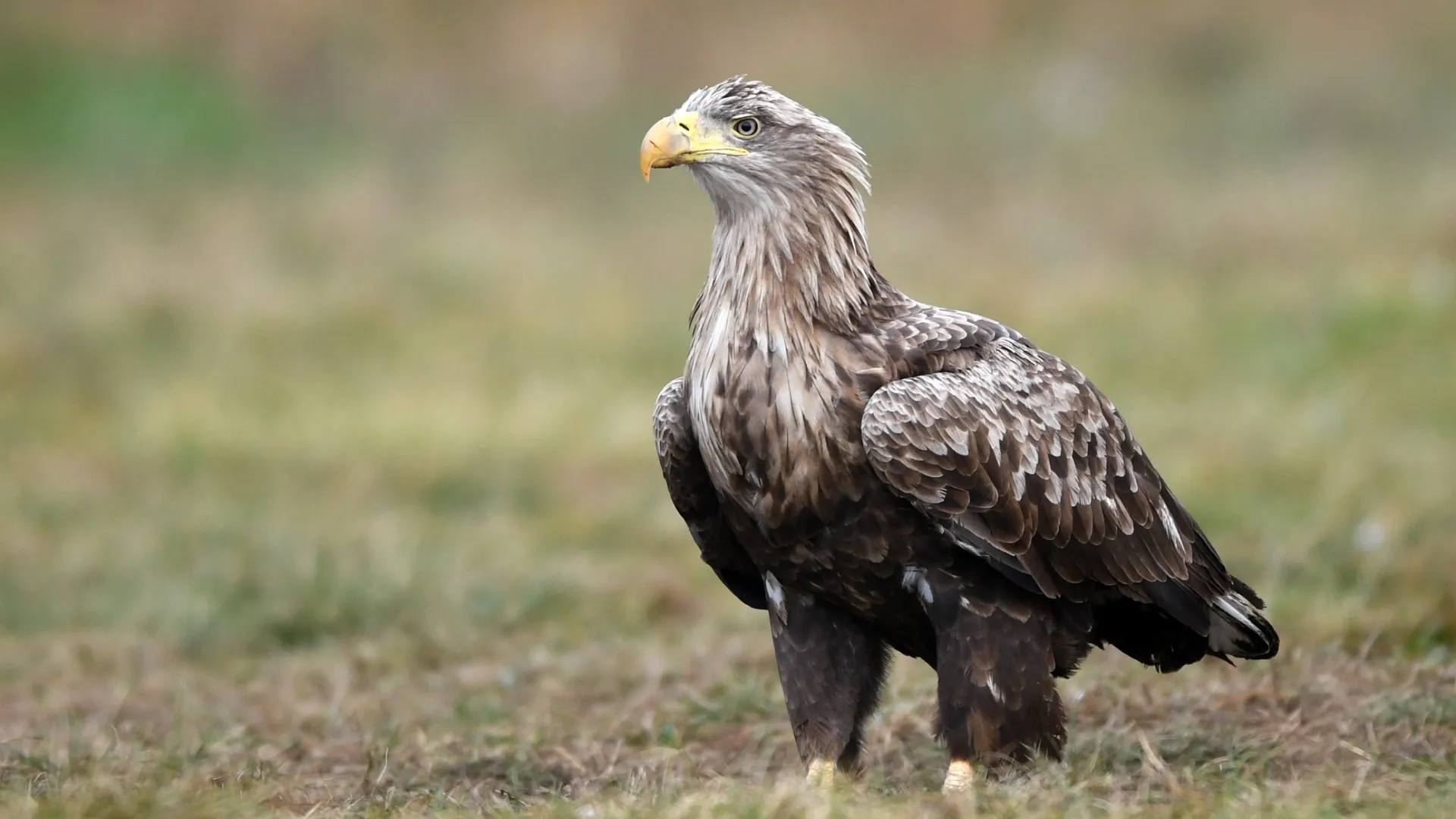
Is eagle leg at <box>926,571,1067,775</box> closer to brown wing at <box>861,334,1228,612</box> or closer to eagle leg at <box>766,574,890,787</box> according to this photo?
brown wing at <box>861,334,1228,612</box>

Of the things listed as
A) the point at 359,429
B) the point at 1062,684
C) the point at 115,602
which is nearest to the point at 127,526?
the point at 115,602

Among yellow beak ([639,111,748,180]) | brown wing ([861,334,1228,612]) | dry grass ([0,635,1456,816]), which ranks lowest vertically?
dry grass ([0,635,1456,816])

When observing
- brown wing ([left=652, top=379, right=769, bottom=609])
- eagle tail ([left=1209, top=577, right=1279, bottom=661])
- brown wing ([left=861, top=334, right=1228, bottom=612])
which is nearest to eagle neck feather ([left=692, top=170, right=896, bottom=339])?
brown wing ([left=652, top=379, right=769, bottom=609])

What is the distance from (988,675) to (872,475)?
2.18ft

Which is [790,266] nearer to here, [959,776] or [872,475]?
[872,475]

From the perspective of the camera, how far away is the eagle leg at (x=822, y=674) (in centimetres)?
561

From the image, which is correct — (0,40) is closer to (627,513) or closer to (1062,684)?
(627,513)

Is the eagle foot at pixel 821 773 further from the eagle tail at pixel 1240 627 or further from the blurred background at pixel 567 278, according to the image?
the blurred background at pixel 567 278

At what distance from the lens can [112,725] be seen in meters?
6.84

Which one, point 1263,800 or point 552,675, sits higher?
point 1263,800

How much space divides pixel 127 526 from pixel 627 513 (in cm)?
291

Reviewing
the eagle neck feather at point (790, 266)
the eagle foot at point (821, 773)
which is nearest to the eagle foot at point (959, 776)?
the eagle foot at point (821, 773)

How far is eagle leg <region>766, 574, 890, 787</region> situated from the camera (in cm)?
561

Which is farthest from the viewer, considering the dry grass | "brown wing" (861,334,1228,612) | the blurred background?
the blurred background
